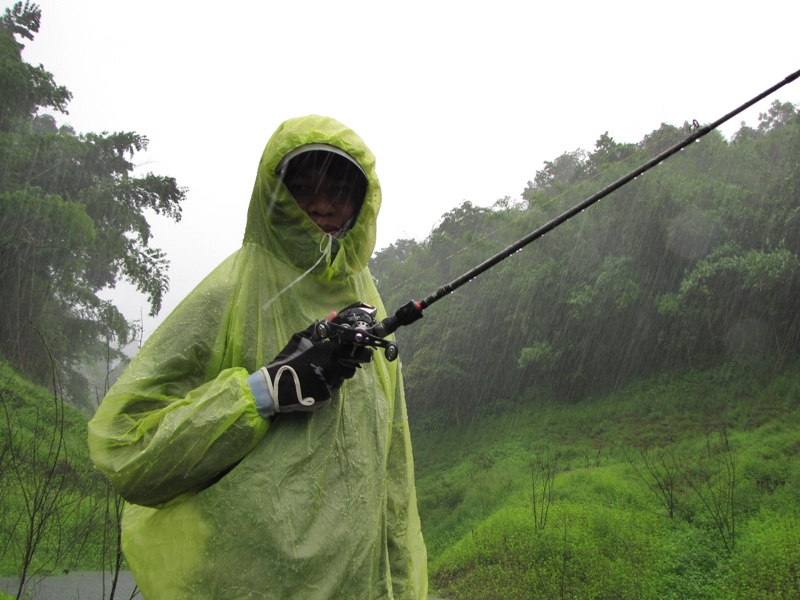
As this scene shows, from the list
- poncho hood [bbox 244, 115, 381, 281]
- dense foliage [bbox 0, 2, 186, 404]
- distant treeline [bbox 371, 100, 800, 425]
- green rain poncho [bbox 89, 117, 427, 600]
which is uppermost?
dense foliage [bbox 0, 2, 186, 404]

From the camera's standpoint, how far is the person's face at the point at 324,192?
1648 millimetres

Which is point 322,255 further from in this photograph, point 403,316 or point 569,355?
point 569,355

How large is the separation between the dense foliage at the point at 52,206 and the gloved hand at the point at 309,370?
16512 millimetres

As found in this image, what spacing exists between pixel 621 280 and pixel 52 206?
47.4 ft

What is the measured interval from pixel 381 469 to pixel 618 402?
1614cm

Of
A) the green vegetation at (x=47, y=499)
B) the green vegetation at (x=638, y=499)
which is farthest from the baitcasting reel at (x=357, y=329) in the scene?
the green vegetation at (x=638, y=499)

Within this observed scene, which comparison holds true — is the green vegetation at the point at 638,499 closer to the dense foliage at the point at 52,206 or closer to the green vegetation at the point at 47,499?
the green vegetation at the point at 47,499

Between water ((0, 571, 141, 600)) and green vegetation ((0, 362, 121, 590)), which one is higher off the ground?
green vegetation ((0, 362, 121, 590))

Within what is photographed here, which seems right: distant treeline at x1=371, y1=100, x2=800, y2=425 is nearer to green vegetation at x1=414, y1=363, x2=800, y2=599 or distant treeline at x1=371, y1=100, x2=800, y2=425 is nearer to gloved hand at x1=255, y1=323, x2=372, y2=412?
green vegetation at x1=414, y1=363, x2=800, y2=599

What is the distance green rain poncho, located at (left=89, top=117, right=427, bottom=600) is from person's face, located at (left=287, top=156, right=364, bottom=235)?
2.4 inches

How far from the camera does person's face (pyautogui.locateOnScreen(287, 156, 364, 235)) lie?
165 cm

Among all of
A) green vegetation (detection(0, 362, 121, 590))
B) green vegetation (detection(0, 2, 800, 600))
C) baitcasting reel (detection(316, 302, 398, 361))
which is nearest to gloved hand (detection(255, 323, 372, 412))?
baitcasting reel (detection(316, 302, 398, 361))

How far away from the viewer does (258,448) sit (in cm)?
132

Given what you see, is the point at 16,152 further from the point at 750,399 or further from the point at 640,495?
the point at 750,399
